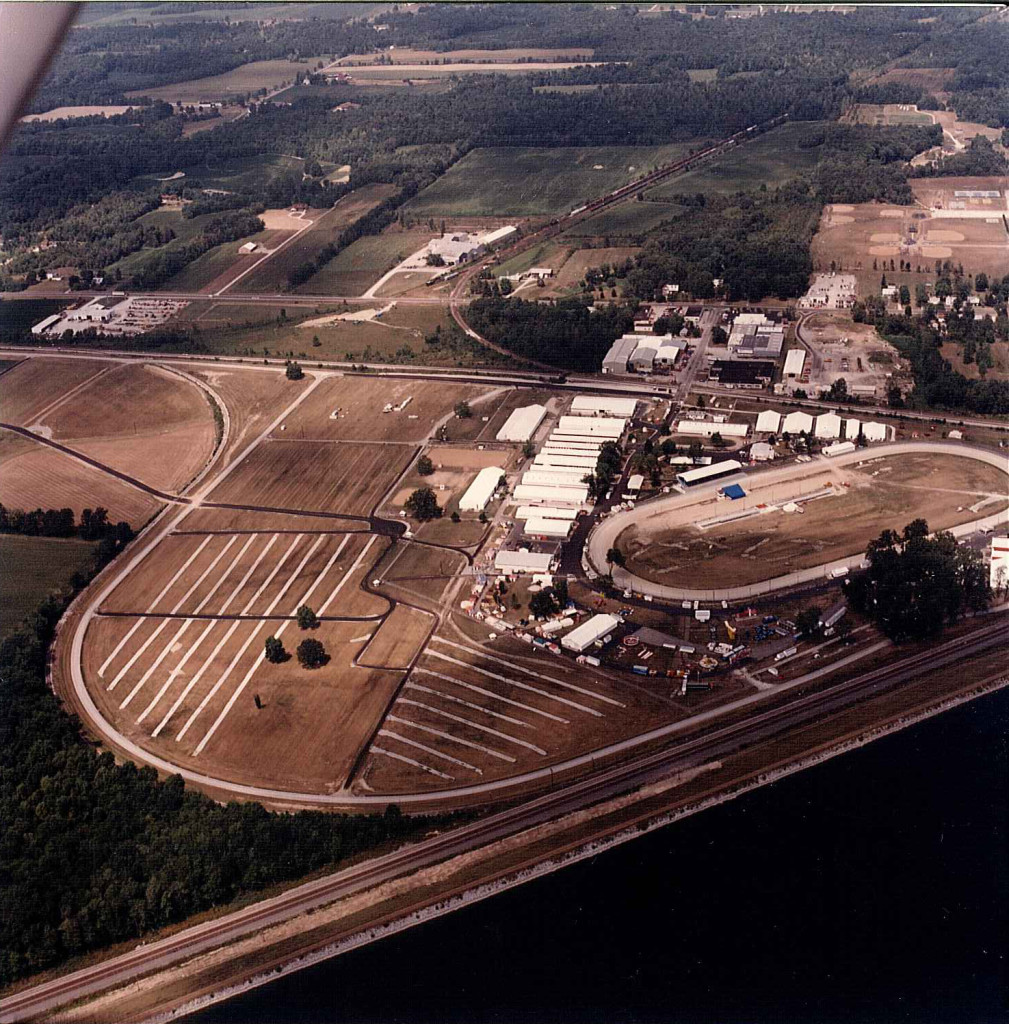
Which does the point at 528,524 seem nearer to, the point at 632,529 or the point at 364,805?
the point at 632,529

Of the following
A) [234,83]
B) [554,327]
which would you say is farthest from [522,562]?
[234,83]

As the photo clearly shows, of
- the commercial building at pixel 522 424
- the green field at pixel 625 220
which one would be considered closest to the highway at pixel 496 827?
the commercial building at pixel 522 424

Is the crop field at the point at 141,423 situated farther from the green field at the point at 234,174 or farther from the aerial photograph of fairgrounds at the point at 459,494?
the green field at the point at 234,174

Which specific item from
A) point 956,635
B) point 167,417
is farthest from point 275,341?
point 956,635

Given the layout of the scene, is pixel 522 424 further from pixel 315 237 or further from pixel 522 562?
pixel 315 237

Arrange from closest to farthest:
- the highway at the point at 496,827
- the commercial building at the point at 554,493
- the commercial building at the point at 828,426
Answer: the highway at the point at 496,827, the commercial building at the point at 554,493, the commercial building at the point at 828,426

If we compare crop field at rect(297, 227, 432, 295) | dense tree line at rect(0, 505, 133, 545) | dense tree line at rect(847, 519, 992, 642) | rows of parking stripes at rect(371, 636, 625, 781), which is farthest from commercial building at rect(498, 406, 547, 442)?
crop field at rect(297, 227, 432, 295)
